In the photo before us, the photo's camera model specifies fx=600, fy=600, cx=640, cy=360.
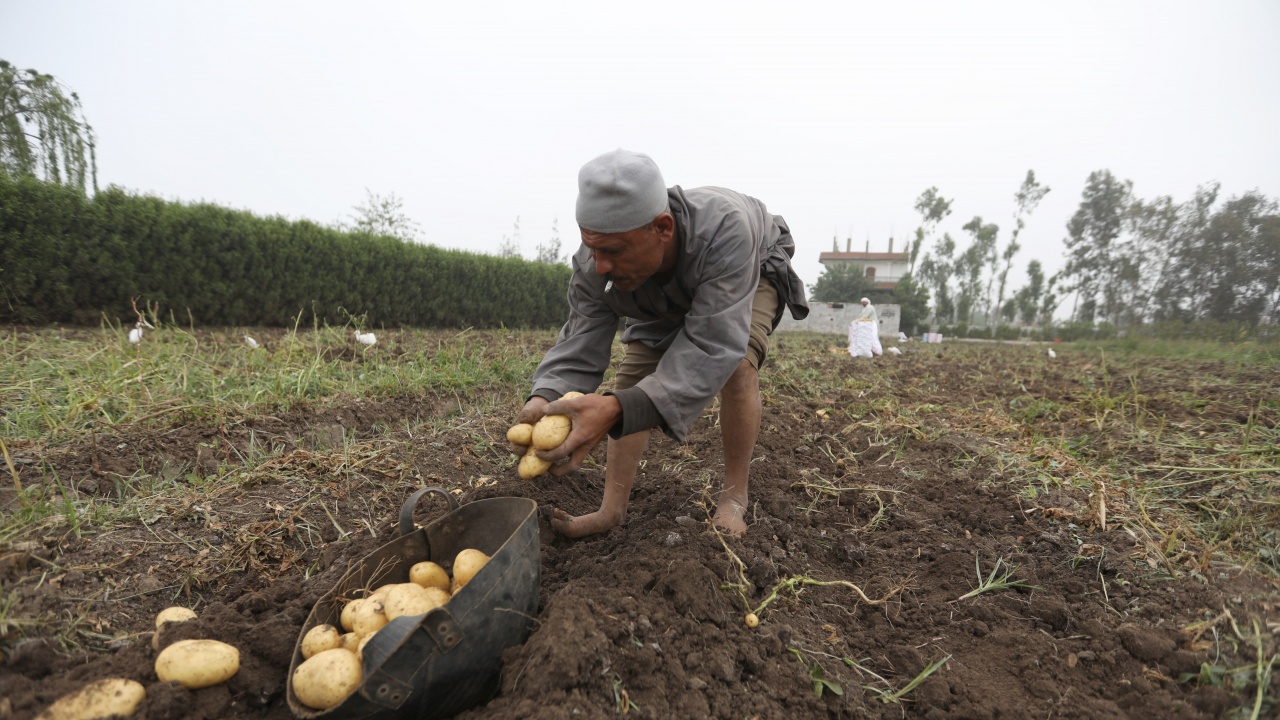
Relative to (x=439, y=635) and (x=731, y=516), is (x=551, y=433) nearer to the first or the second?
(x=439, y=635)

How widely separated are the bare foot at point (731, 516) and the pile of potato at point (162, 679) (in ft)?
4.99

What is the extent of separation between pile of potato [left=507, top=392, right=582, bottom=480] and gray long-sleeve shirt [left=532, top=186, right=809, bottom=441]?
19 centimetres

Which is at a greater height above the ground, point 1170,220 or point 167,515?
point 1170,220

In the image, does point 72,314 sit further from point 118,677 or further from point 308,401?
point 118,677

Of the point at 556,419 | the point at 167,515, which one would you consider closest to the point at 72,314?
the point at 167,515

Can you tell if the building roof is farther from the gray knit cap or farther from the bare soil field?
the gray knit cap

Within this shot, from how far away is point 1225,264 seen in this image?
15883 mm

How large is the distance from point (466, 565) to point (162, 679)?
26.2 inches

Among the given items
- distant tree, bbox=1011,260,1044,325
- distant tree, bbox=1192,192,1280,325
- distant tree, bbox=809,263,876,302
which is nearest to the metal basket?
distant tree, bbox=1192,192,1280,325

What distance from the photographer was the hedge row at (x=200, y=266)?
6.65m

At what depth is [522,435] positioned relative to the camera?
1820 mm

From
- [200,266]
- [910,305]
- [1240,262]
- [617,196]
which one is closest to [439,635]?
[617,196]

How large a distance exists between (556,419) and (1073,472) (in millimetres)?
2493

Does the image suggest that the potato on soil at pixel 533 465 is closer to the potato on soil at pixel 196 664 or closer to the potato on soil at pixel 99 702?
the potato on soil at pixel 196 664
